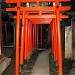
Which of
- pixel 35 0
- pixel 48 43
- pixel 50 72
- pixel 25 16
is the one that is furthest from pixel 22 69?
pixel 48 43

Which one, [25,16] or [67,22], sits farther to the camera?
[67,22]

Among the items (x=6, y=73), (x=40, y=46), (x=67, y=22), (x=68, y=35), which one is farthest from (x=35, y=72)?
(x=40, y=46)

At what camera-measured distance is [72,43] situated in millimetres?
9273

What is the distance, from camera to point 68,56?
9.47m

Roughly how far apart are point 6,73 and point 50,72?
1.24 metres

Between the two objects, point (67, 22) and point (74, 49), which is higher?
point (67, 22)

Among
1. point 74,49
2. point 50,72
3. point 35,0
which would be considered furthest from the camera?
point 74,49

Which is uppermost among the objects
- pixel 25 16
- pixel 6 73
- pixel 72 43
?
pixel 25 16

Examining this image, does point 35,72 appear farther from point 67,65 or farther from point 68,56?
point 68,56

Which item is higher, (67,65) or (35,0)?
(35,0)

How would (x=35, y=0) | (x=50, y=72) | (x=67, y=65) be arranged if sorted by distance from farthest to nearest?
(x=67, y=65)
(x=50, y=72)
(x=35, y=0)

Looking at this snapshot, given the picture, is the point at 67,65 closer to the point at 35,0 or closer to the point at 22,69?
the point at 22,69

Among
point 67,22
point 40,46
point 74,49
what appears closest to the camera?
point 74,49

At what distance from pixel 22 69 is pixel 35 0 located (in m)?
2.39
